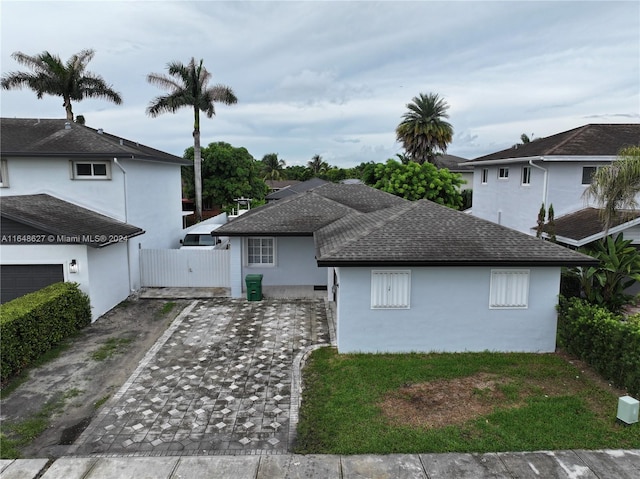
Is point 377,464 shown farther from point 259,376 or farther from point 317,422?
point 259,376

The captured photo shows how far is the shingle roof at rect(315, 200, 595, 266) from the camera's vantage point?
11.5 m

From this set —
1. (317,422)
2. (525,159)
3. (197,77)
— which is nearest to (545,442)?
(317,422)

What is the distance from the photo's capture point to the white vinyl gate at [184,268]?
745 inches

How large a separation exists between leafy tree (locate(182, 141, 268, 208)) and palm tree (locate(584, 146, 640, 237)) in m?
35.6

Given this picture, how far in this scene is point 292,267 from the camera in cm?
1861

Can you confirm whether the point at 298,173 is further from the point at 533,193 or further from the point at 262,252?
the point at 262,252

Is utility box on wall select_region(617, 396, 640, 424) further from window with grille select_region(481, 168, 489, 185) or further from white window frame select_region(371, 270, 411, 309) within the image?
window with grille select_region(481, 168, 489, 185)

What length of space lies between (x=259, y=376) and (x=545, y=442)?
20.2 ft

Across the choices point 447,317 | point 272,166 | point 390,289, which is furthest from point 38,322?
point 272,166

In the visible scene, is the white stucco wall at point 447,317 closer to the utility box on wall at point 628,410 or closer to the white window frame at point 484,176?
the utility box on wall at point 628,410

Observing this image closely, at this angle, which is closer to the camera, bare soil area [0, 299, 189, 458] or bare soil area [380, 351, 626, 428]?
bare soil area [0, 299, 189, 458]

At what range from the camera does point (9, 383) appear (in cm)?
1045

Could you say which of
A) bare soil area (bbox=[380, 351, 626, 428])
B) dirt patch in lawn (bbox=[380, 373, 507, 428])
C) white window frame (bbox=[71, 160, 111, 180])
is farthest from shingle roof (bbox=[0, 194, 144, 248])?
bare soil area (bbox=[380, 351, 626, 428])

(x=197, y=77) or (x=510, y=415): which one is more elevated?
(x=197, y=77)
